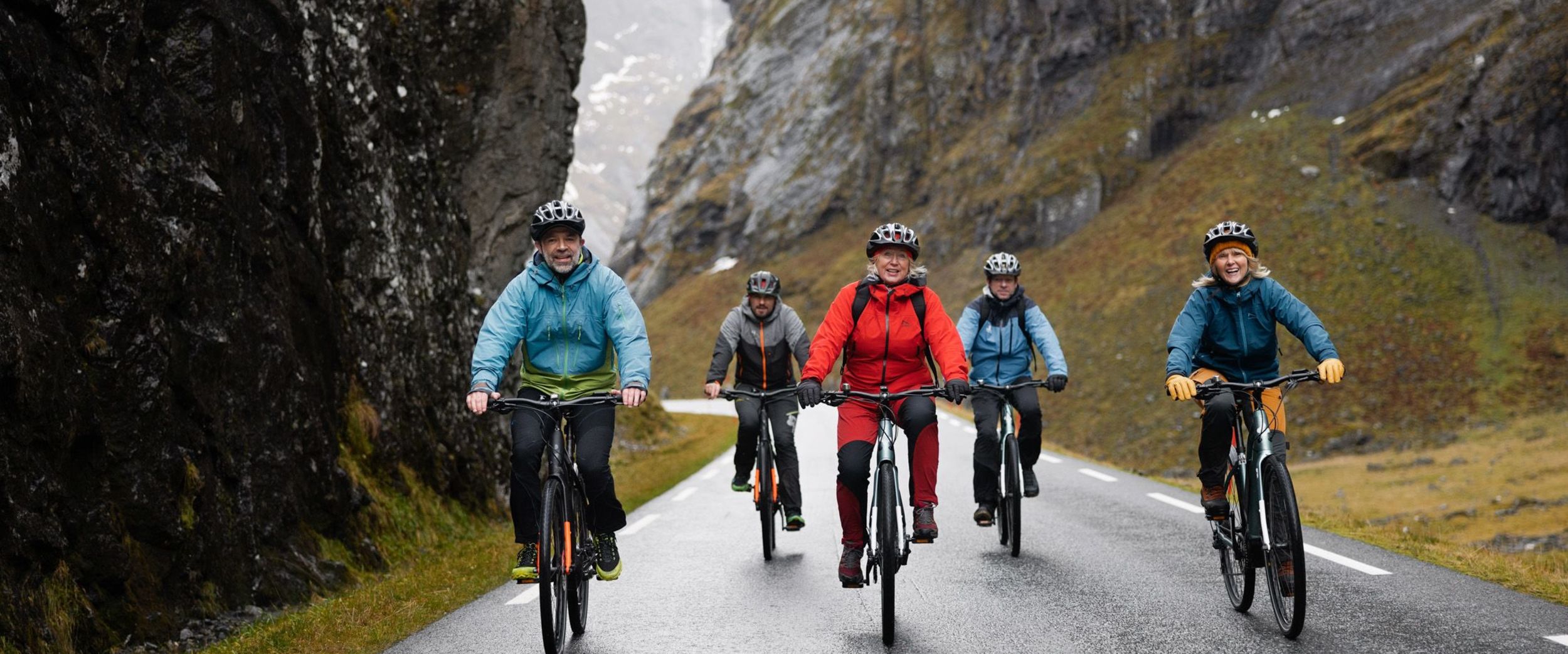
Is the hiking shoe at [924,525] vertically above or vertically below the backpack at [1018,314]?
below

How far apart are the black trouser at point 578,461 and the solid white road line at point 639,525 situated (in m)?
4.20

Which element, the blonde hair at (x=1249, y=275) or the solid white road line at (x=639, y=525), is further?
the solid white road line at (x=639, y=525)

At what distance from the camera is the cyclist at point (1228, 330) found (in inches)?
246

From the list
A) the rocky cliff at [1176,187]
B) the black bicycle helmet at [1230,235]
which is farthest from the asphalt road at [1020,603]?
the rocky cliff at [1176,187]

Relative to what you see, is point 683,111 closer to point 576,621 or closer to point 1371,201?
point 1371,201

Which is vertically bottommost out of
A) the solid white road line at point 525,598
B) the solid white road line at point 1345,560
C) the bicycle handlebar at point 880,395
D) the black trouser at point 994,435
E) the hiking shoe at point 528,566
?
the solid white road line at point 1345,560

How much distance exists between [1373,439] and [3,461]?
3364 centimetres

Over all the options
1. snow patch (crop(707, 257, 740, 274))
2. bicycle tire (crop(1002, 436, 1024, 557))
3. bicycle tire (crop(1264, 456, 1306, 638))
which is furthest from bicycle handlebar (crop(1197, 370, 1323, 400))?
snow patch (crop(707, 257, 740, 274))

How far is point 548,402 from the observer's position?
5.67 m

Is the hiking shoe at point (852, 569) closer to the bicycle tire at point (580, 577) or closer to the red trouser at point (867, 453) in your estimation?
the red trouser at point (867, 453)

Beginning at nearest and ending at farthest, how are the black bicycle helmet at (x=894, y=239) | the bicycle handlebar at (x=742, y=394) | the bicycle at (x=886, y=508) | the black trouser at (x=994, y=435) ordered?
the bicycle at (x=886, y=508) < the black bicycle helmet at (x=894, y=239) < the bicycle handlebar at (x=742, y=394) < the black trouser at (x=994, y=435)

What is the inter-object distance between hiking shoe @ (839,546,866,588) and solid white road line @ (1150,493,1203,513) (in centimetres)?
607

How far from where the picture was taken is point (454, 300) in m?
12.7

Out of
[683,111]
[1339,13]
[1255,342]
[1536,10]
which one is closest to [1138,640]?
[1255,342]
